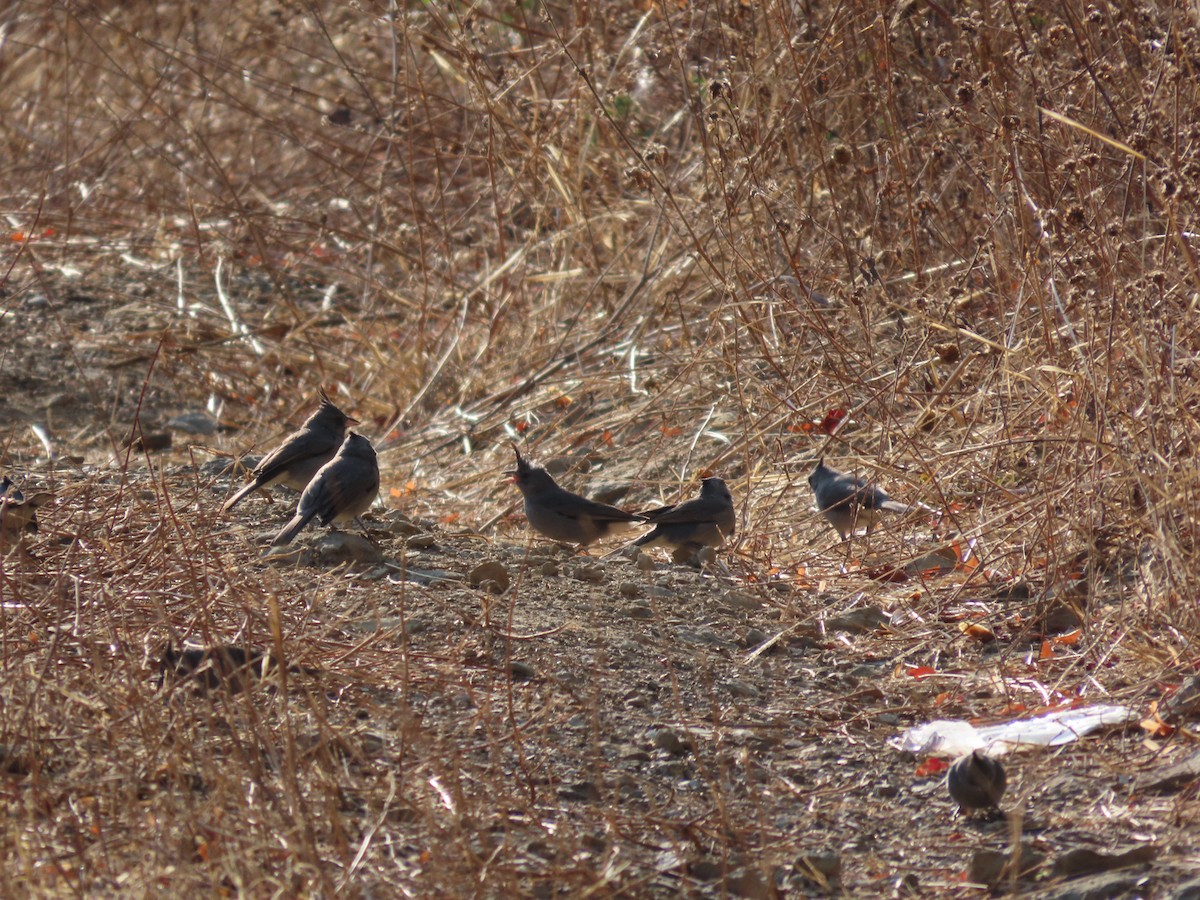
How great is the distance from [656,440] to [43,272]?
15.9 feet

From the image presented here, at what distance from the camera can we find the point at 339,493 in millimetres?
5926

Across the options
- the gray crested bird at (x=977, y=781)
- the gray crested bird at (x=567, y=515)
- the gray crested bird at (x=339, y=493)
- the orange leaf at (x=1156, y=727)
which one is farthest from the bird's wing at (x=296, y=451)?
the orange leaf at (x=1156, y=727)

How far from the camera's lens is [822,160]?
6812 mm

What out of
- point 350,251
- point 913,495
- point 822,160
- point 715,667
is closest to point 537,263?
point 350,251

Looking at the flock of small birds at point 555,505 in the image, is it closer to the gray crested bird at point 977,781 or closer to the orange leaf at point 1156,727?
the orange leaf at point 1156,727

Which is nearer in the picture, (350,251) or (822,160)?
(822,160)

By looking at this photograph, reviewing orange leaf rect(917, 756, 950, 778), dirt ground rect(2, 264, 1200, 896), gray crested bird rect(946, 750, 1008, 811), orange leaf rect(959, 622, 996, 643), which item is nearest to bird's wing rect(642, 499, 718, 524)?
dirt ground rect(2, 264, 1200, 896)

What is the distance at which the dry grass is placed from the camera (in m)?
3.54

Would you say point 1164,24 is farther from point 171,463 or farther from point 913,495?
point 171,463

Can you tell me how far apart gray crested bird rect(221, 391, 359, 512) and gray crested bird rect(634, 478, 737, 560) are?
5.39ft

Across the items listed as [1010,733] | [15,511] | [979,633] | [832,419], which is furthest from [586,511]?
[1010,733]

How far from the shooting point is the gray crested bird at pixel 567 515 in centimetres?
632

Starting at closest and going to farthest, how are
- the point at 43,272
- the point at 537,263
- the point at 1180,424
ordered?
the point at 1180,424
the point at 537,263
the point at 43,272

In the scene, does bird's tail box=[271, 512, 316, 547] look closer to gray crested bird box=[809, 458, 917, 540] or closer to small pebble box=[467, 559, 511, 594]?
small pebble box=[467, 559, 511, 594]
